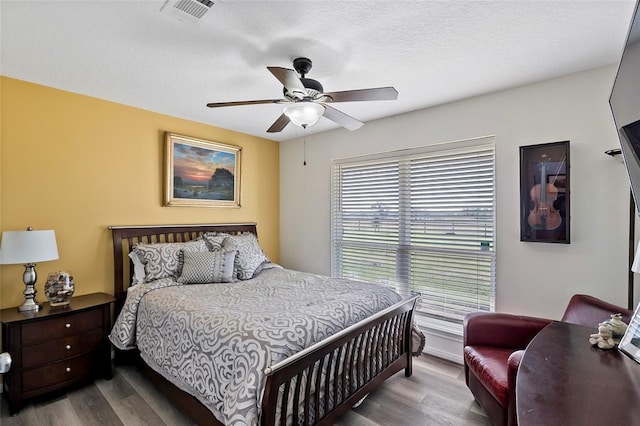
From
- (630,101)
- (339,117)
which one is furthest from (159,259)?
(630,101)

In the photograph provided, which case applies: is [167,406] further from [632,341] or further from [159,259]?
[632,341]

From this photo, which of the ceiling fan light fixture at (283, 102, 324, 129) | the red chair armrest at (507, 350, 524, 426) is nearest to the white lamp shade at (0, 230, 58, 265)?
the ceiling fan light fixture at (283, 102, 324, 129)

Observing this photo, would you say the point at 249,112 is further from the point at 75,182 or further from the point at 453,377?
the point at 453,377

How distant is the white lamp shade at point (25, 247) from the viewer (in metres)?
2.29

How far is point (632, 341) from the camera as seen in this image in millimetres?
1232

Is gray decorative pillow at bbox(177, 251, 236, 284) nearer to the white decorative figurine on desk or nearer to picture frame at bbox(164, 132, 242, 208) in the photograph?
picture frame at bbox(164, 132, 242, 208)

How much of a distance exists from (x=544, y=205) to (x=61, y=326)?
3.95 meters

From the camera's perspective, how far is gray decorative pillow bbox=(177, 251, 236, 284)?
3.00 metres

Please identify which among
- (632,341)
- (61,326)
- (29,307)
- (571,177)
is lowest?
(61,326)

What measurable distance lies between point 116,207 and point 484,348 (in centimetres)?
351

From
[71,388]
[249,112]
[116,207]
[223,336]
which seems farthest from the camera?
[249,112]

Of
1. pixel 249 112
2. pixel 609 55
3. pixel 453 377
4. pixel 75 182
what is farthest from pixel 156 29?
pixel 453 377

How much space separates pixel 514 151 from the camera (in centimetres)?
275

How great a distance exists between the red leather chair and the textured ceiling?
5.65 feet
